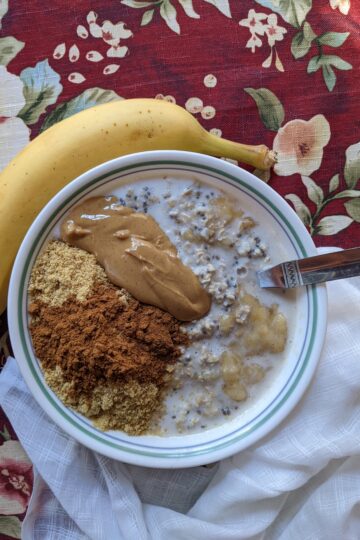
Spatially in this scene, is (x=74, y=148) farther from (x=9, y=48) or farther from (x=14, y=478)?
→ (x=14, y=478)

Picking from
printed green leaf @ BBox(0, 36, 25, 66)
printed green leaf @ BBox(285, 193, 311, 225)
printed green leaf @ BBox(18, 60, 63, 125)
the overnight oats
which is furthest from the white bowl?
printed green leaf @ BBox(0, 36, 25, 66)

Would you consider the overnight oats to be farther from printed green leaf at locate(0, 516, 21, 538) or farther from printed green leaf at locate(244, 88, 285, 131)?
printed green leaf at locate(0, 516, 21, 538)

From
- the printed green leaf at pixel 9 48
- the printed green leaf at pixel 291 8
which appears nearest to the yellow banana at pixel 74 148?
the printed green leaf at pixel 9 48

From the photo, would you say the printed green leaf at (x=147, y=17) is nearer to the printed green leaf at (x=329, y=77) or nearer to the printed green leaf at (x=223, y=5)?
the printed green leaf at (x=223, y=5)

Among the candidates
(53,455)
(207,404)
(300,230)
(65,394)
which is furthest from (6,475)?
(300,230)

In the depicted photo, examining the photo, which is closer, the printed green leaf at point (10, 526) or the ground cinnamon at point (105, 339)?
the ground cinnamon at point (105, 339)

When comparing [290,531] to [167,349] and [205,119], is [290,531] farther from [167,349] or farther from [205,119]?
[205,119]
